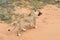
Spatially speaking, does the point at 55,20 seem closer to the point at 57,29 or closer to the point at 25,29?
the point at 57,29

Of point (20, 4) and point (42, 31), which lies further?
point (20, 4)

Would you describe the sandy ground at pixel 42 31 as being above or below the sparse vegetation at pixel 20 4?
below

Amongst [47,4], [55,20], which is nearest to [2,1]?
[47,4]

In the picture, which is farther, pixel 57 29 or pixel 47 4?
pixel 47 4

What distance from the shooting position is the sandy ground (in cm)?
731

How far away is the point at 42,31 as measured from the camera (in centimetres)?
776

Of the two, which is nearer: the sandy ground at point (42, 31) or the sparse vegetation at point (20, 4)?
the sandy ground at point (42, 31)

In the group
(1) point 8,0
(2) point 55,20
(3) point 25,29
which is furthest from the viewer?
(1) point 8,0

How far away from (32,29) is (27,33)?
435mm

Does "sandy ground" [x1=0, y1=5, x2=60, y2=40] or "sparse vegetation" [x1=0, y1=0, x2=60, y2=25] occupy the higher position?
"sparse vegetation" [x1=0, y1=0, x2=60, y2=25]

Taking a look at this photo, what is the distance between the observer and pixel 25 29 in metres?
7.83

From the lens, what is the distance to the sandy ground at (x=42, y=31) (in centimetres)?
731

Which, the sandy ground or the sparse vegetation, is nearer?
the sandy ground

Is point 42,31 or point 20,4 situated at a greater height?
point 20,4
